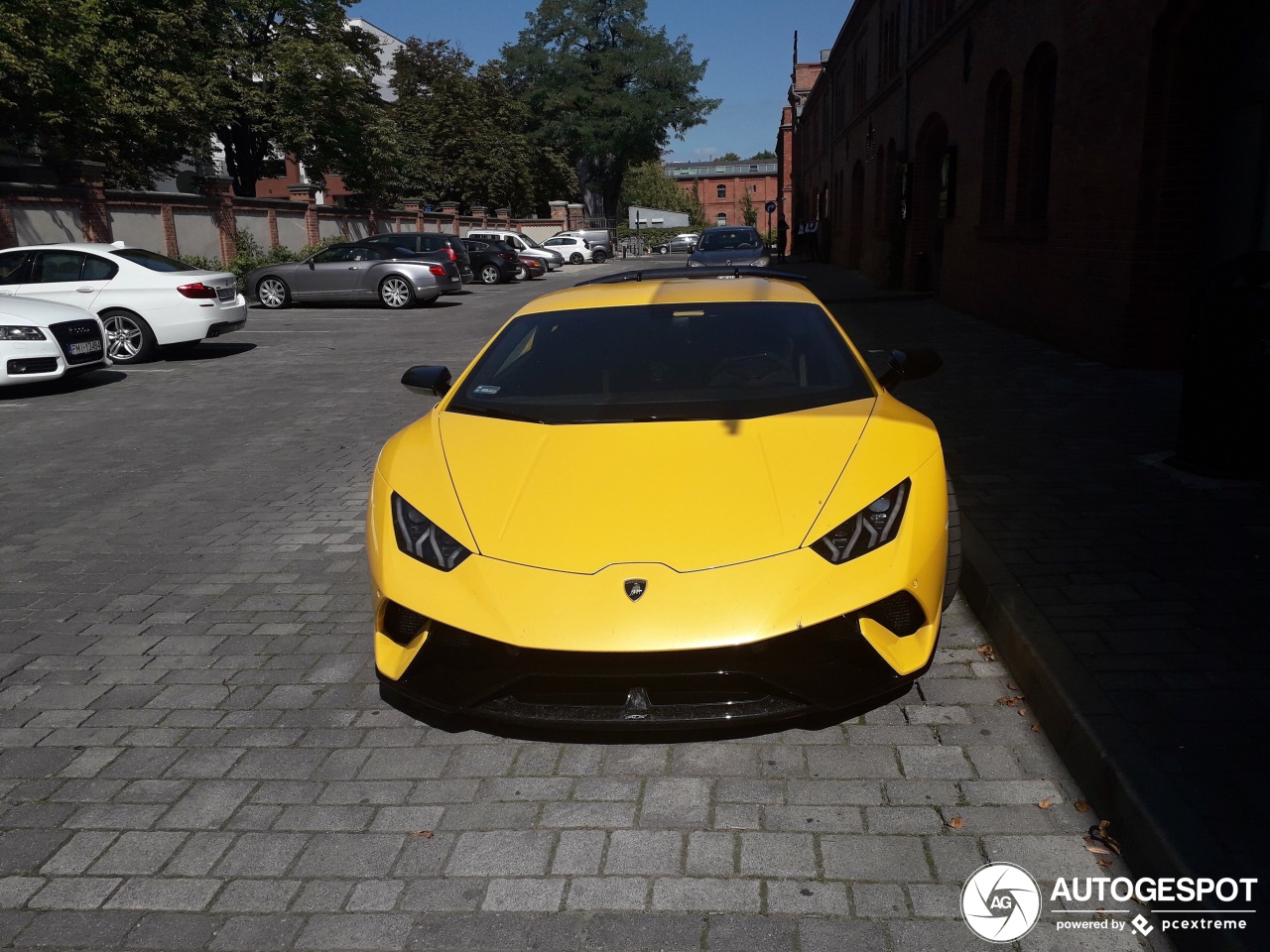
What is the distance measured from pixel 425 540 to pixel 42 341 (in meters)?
9.85

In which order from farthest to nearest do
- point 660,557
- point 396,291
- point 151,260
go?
point 396,291
point 151,260
point 660,557

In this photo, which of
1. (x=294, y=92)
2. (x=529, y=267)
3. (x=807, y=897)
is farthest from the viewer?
(x=529, y=267)

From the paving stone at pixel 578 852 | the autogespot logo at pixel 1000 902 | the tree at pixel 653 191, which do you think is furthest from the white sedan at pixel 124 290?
the tree at pixel 653 191

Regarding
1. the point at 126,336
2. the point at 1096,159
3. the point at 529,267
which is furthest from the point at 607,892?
the point at 529,267

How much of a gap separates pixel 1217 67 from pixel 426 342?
11.1 meters

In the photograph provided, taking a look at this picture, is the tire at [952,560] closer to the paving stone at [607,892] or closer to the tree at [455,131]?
the paving stone at [607,892]

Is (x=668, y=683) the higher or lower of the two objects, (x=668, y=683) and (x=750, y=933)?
the higher

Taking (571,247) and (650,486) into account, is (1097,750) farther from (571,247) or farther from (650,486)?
(571,247)

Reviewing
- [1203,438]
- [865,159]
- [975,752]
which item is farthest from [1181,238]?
[865,159]

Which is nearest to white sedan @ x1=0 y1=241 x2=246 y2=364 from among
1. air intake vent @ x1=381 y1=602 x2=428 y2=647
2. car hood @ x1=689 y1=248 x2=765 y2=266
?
car hood @ x1=689 y1=248 x2=765 y2=266

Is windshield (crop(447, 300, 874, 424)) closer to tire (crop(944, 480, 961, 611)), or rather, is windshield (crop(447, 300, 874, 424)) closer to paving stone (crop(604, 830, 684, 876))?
tire (crop(944, 480, 961, 611))

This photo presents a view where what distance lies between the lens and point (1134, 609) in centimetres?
410

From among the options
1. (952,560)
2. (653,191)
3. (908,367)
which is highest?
(653,191)

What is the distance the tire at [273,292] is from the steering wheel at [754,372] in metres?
21.0
